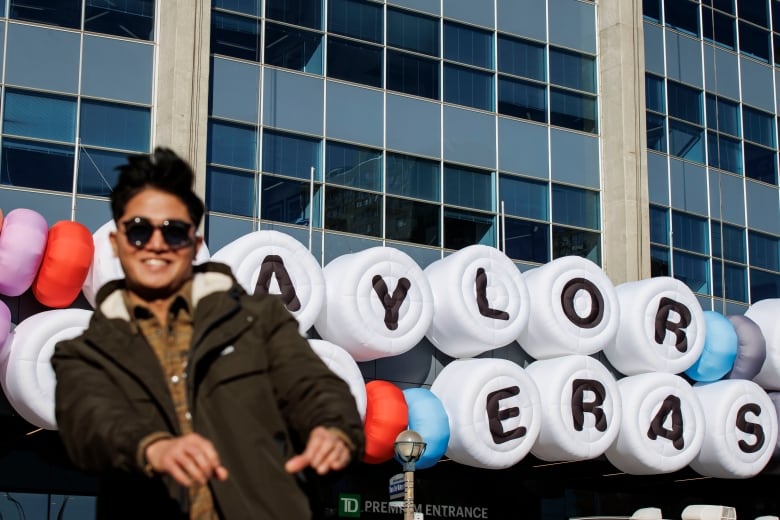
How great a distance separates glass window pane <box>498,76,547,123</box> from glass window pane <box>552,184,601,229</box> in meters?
1.42

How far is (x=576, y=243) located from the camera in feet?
82.0

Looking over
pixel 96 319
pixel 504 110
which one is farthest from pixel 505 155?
pixel 96 319

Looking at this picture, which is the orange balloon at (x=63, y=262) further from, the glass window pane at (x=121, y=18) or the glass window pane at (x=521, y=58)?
the glass window pane at (x=521, y=58)

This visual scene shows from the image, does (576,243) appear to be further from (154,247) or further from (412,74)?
(154,247)

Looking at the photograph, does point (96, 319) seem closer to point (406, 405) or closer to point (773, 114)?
point (406, 405)

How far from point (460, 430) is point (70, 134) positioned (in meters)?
7.22

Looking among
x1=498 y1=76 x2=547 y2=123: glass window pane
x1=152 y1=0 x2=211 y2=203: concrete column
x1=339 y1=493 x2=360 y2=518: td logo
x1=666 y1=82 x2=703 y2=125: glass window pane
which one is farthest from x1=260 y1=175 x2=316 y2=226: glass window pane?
x1=666 y1=82 x2=703 y2=125: glass window pane

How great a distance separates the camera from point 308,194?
71.6 ft

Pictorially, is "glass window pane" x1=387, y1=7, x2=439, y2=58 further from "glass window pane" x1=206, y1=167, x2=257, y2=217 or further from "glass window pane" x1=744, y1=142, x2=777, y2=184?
"glass window pane" x1=744, y1=142, x2=777, y2=184

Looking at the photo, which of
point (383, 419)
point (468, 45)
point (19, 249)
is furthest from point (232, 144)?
point (19, 249)

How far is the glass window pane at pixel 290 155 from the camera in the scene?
71.2 feet

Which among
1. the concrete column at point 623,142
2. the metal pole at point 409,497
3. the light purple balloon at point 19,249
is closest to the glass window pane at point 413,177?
the concrete column at point 623,142

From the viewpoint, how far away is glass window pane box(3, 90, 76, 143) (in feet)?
64.0

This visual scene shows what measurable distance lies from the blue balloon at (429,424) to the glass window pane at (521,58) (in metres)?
7.92
